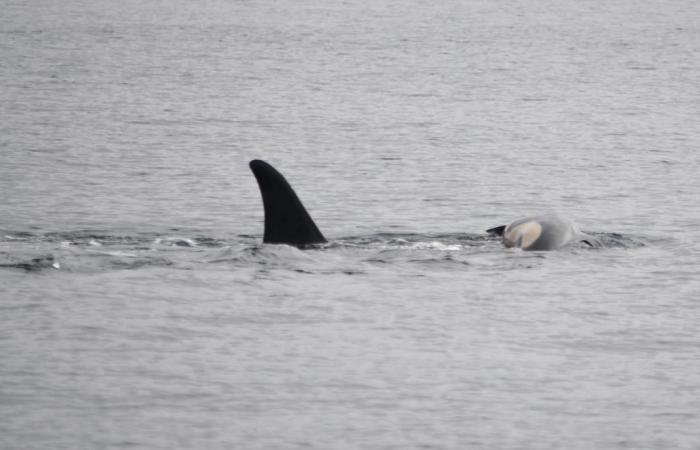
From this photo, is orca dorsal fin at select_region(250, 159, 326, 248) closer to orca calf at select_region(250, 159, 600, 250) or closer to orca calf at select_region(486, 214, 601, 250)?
orca calf at select_region(250, 159, 600, 250)

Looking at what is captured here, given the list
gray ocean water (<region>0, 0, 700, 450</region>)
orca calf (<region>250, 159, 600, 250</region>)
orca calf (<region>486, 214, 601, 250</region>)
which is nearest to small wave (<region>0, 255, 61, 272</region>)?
gray ocean water (<region>0, 0, 700, 450</region>)

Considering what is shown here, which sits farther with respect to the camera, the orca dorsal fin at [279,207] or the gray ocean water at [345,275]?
the orca dorsal fin at [279,207]

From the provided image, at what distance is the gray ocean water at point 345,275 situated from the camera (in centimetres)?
1133

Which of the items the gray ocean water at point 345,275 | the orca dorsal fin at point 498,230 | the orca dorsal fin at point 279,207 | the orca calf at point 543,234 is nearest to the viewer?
the gray ocean water at point 345,275

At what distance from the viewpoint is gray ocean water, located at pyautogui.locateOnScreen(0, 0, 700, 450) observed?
11.3 metres

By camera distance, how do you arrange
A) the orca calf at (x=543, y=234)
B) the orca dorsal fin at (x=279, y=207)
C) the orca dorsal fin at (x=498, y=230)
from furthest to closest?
the orca dorsal fin at (x=498, y=230)
the orca calf at (x=543, y=234)
the orca dorsal fin at (x=279, y=207)

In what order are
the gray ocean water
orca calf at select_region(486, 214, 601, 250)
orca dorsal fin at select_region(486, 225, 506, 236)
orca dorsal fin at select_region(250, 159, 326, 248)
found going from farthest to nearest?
orca dorsal fin at select_region(486, 225, 506, 236) → orca calf at select_region(486, 214, 601, 250) → orca dorsal fin at select_region(250, 159, 326, 248) → the gray ocean water

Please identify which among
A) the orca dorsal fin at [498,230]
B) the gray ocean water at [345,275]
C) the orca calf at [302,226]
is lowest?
the gray ocean water at [345,275]

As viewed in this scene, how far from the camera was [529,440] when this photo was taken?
10.8 metres

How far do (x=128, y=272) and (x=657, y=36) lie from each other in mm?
56689

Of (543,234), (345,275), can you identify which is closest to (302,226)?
(345,275)

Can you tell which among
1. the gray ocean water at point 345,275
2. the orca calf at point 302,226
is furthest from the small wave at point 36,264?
the orca calf at point 302,226

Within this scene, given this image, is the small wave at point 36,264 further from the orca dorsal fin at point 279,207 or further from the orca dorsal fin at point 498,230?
the orca dorsal fin at point 498,230

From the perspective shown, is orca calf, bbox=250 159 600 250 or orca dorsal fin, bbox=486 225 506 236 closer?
orca calf, bbox=250 159 600 250
